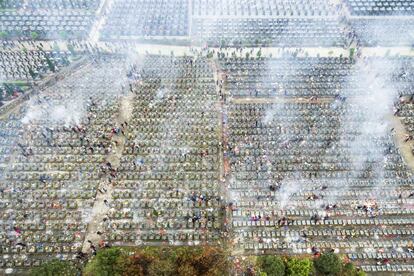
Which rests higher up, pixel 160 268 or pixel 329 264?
pixel 329 264

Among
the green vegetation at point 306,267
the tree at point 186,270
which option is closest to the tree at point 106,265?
the tree at point 186,270

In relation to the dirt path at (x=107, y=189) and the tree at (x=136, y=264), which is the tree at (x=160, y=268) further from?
the dirt path at (x=107, y=189)

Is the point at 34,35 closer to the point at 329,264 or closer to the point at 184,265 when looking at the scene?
the point at 184,265

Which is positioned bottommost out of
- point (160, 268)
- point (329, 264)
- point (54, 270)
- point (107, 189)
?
point (160, 268)

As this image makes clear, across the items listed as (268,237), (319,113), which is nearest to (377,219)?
(268,237)

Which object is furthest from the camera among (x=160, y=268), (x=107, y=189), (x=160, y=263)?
(x=107, y=189)

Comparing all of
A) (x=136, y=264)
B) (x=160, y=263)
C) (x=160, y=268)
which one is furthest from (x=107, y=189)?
(x=160, y=268)

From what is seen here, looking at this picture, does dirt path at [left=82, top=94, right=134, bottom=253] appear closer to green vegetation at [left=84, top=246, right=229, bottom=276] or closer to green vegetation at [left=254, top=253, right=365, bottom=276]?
green vegetation at [left=84, top=246, right=229, bottom=276]
